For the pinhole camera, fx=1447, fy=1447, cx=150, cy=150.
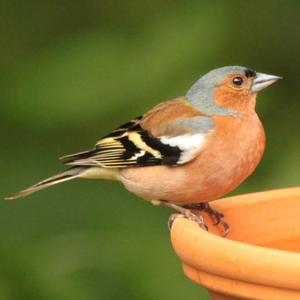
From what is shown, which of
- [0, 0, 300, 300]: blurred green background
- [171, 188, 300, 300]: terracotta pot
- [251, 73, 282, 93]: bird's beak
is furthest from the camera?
[0, 0, 300, 300]: blurred green background

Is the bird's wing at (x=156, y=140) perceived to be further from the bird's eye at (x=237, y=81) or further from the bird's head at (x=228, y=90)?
the bird's eye at (x=237, y=81)

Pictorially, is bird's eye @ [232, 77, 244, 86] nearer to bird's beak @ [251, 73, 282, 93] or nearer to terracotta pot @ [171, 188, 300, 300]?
bird's beak @ [251, 73, 282, 93]

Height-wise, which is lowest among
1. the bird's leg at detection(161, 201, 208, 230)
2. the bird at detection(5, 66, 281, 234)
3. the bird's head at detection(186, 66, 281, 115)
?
the bird's leg at detection(161, 201, 208, 230)

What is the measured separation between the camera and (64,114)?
496 centimetres

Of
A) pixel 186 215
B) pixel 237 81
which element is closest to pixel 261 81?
pixel 237 81

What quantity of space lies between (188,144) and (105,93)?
3.09 feet

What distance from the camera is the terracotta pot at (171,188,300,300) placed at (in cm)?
302

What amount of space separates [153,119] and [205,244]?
117 cm

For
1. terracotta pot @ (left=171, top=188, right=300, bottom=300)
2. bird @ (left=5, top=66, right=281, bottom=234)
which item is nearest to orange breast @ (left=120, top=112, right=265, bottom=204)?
bird @ (left=5, top=66, right=281, bottom=234)

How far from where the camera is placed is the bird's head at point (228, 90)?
4.37m

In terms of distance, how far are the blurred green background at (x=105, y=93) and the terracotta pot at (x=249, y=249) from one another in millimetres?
969

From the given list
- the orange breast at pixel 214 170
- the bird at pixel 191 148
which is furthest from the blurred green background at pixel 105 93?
the orange breast at pixel 214 170

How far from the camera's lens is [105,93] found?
5.04m

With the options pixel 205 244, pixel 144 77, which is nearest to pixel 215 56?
pixel 144 77
